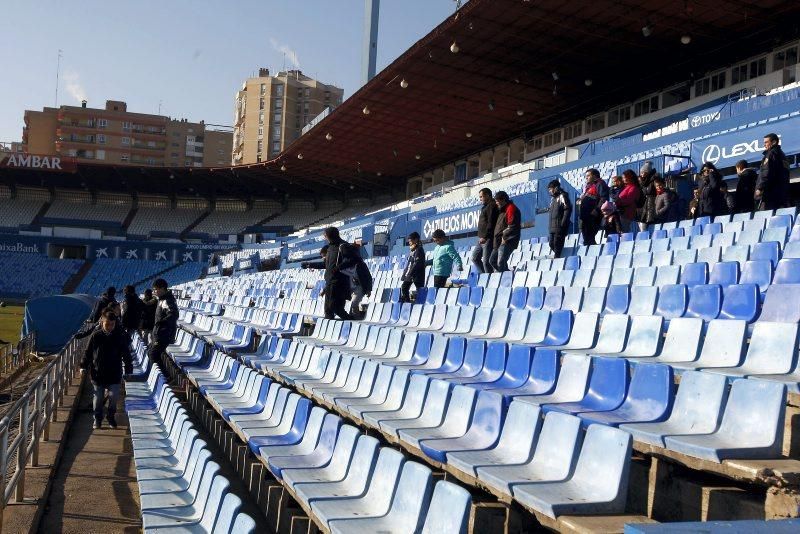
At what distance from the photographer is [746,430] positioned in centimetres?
247

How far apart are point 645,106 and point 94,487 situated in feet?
68.1

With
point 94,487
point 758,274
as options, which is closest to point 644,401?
point 758,274

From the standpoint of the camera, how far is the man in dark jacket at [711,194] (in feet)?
27.2

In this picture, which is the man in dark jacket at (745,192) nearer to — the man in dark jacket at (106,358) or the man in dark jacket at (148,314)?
the man in dark jacket at (106,358)

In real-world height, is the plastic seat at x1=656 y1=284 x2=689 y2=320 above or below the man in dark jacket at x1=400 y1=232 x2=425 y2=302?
below

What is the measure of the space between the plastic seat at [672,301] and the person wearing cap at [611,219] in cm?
406

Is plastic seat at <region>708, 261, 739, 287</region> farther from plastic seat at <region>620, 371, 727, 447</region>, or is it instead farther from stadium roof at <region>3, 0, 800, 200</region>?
stadium roof at <region>3, 0, 800, 200</region>

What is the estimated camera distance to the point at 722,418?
261 cm

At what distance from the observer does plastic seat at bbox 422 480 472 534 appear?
2.20 meters

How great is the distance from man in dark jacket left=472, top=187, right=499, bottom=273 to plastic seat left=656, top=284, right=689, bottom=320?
132 inches

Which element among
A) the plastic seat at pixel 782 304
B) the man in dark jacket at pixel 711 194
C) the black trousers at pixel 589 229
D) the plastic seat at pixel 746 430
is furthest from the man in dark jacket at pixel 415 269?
the plastic seat at pixel 746 430

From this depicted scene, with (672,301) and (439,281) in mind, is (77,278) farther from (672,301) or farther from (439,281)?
(672,301)

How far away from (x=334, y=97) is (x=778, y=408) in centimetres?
8505

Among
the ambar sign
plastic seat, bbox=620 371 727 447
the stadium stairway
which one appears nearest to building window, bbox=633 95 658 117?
plastic seat, bbox=620 371 727 447
